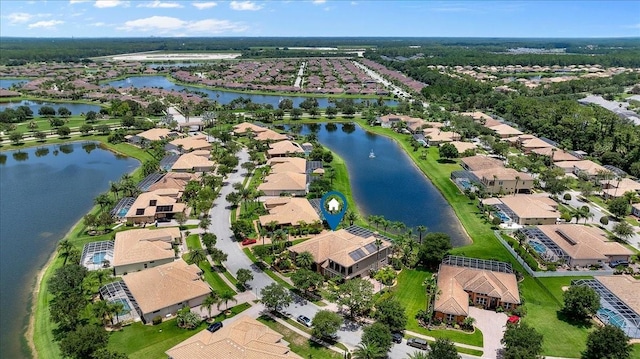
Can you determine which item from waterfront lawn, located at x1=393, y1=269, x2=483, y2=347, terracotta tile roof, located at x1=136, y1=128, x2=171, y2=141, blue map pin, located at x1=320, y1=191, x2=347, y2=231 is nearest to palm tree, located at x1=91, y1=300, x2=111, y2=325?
blue map pin, located at x1=320, y1=191, x2=347, y2=231

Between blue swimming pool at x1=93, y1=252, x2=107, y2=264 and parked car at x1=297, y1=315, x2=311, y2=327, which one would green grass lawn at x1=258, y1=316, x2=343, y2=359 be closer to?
parked car at x1=297, y1=315, x2=311, y2=327

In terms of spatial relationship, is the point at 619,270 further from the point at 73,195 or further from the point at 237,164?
the point at 73,195

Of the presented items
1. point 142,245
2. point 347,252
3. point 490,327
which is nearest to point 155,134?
point 142,245

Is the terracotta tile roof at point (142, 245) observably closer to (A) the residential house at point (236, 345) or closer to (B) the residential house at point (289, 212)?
(B) the residential house at point (289, 212)

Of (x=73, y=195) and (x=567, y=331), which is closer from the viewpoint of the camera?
(x=567, y=331)

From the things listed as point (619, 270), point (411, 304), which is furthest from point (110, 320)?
point (619, 270)
